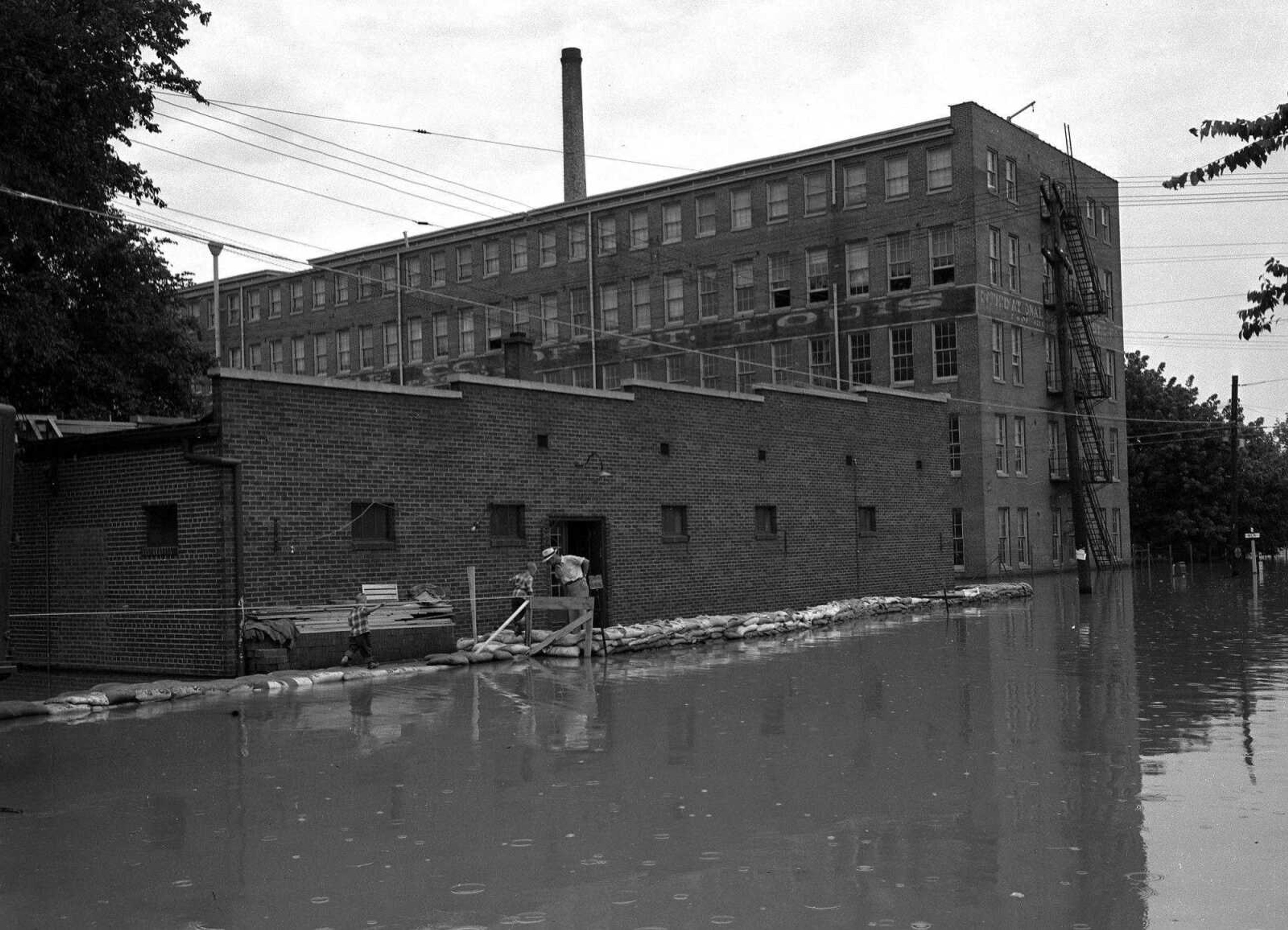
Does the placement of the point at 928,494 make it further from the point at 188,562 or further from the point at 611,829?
the point at 611,829

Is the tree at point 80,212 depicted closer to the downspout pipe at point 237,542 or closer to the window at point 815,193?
the downspout pipe at point 237,542

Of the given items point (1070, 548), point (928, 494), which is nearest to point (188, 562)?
point (928, 494)

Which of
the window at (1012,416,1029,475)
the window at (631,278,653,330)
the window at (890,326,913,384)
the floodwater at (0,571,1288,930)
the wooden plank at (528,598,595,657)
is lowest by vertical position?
the floodwater at (0,571,1288,930)

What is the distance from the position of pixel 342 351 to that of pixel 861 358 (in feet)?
95.9

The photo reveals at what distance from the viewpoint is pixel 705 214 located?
55.2m

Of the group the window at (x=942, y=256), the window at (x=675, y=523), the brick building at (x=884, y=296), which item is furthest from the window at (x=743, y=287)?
the window at (x=675, y=523)

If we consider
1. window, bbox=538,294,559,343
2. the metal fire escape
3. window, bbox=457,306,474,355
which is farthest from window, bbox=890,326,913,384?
window, bbox=457,306,474,355

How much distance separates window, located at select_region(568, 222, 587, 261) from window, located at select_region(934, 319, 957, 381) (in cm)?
1698

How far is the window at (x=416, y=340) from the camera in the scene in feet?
214

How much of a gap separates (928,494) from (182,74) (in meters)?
22.0

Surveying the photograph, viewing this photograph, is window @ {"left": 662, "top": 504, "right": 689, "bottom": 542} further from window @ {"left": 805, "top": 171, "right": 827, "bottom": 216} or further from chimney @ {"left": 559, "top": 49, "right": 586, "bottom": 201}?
chimney @ {"left": 559, "top": 49, "right": 586, "bottom": 201}

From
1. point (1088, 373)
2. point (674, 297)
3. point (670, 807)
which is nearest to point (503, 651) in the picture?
point (670, 807)

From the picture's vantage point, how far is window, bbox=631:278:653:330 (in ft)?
186

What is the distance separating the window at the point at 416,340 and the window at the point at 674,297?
14443mm
